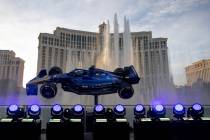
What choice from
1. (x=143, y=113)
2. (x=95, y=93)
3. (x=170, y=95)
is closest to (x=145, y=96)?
(x=170, y=95)

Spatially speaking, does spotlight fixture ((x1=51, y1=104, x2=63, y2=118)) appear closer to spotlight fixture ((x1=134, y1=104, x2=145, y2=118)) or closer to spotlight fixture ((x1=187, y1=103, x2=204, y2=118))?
spotlight fixture ((x1=134, y1=104, x2=145, y2=118))

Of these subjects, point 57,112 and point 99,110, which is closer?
point 57,112

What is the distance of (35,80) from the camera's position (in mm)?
11484

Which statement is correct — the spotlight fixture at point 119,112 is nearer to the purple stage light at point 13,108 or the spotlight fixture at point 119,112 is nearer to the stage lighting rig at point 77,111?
the stage lighting rig at point 77,111

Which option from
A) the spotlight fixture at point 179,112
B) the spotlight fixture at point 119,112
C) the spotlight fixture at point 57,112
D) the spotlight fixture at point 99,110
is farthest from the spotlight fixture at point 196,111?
the spotlight fixture at point 57,112

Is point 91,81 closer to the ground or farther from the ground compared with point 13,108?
farther from the ground

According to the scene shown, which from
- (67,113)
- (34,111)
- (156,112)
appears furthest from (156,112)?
(34,111)

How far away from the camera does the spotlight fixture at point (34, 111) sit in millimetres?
6788

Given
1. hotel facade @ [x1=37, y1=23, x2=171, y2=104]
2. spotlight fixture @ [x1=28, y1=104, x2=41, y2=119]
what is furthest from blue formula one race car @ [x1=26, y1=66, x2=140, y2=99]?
hotel facade @ [x1=37, y1=23, x2=171, y2=104]

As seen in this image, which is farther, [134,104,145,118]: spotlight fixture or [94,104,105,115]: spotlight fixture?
[94,104,105,115]: spotlight fixture

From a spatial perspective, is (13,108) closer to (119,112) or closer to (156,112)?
(119,112)

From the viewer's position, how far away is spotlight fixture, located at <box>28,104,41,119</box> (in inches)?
267

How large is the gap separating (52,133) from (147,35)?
4587cm

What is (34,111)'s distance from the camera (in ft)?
22.5
